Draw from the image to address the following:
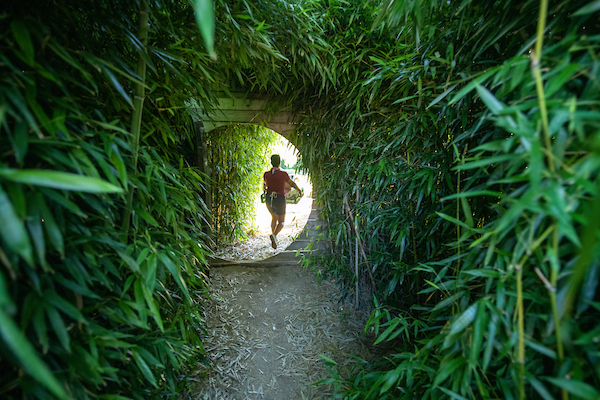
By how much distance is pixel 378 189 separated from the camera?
5.23 ft

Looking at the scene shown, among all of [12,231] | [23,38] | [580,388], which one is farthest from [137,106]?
[580,388]

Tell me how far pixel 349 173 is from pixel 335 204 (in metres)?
0.40

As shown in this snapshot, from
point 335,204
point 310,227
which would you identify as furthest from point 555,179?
point 310,227

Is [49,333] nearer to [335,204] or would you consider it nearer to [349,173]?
[349,173]

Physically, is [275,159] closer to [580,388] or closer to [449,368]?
[449,368]

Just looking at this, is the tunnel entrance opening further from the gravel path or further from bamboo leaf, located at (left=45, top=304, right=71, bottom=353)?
bamboo leaf, located at (left=45, top=304, right=71, bottom=353)

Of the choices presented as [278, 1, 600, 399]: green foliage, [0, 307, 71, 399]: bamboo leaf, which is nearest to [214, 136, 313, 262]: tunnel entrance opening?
[278, 1, 600, 399]: green foliage

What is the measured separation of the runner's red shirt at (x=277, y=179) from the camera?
12.0 ft

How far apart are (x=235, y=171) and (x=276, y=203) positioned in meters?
0.79

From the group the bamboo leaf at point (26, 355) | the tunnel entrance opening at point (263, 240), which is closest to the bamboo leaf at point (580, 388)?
the bamboo leaf at point (26, 355)

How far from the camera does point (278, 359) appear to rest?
5.81 ft

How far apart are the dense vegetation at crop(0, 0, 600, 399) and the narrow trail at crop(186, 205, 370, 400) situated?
324mm

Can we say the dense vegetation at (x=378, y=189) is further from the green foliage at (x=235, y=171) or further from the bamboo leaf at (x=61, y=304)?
the green foliage at (x=235, y=171)

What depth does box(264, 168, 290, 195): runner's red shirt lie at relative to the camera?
3.65 m
